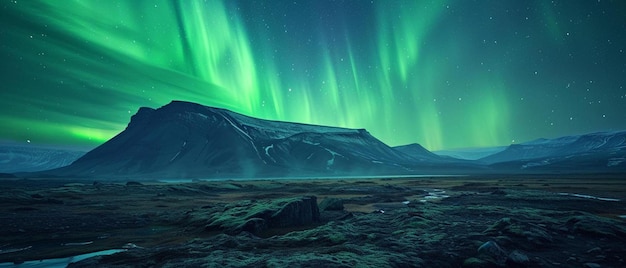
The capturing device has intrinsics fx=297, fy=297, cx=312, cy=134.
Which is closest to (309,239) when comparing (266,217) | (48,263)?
(266,217)

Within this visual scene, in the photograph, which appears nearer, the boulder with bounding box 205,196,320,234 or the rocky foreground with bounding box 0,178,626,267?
the rocky foreground with bounding box 0,178,626,267

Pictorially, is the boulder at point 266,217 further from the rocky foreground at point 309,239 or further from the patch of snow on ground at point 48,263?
the patch of snow on ground at point 48,263

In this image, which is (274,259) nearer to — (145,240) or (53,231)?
(145,240)

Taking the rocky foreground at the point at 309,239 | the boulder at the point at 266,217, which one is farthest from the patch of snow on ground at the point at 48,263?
the boulder at the point at 266,217

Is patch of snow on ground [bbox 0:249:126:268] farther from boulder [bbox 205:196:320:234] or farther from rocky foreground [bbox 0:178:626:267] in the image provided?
boulder [bbox 205:196:320:234]

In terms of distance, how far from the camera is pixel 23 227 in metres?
32.2

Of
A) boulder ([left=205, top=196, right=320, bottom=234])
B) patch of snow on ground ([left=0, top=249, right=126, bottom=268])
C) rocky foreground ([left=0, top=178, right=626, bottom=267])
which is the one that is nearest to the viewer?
rocky foreground ([left=0, top=178, right=626, bottom=267])

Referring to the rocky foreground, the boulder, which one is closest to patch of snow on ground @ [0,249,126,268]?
the rocky foreground

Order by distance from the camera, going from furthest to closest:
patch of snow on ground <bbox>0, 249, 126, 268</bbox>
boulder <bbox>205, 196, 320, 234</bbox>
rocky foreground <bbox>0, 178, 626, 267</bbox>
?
boulder <bbox>205, 196, 320, 234</bbox> → patch of snow on ground <bbox>0, 249, 126, 268</bbox> → rocky foreground <bbox>0, 178, 626, 267</bbox>

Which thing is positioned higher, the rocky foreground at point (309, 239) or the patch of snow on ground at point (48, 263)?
the rocky foreground at point (309, 239)

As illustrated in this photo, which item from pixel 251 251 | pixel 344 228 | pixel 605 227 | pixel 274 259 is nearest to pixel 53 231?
pixel 251 251

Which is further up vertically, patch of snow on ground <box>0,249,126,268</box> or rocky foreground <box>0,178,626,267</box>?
rocky foreground <box>0,178,626,267</box>

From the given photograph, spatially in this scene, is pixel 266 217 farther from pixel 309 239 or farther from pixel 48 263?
pixel 48 263

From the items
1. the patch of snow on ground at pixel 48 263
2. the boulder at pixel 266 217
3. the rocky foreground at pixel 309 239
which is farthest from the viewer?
the boulder at pixel 266 217
